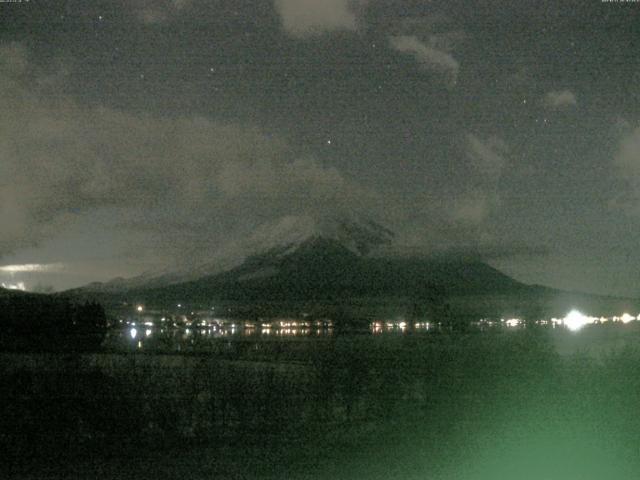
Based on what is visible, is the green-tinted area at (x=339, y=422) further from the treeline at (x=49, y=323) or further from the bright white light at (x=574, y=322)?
the bright white light at (x=574, y=322)

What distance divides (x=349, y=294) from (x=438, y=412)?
163 meters

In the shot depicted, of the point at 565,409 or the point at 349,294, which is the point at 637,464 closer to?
the point at 565,409

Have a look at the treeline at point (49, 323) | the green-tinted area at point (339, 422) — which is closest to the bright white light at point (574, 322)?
the treeline at point (49, 323)

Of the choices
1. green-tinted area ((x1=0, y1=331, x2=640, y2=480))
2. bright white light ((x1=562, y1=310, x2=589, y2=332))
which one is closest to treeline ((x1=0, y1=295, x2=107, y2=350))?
green-tinted area ((x1=0, y1=331, x2=640, y2=480))

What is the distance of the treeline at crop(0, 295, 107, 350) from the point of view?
→ 52.5 metres

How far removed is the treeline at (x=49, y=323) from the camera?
2068 inches

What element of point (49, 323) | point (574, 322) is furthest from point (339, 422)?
point (574, 322)

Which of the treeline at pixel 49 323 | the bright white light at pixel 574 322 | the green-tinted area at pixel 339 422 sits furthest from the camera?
the bright white light at pixel 574 322

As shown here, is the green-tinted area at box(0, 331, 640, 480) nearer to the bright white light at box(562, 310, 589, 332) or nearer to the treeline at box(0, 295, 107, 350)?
the treeline at box(0, 295, 107, 350)

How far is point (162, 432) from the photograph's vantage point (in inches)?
631

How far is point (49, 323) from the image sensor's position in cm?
5700

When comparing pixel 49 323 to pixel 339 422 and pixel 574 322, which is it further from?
pixel 574 322

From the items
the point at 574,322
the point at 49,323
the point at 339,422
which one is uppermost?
the point at 49,323

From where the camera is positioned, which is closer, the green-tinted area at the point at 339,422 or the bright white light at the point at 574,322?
the green-tinted area at the point at 339,422
